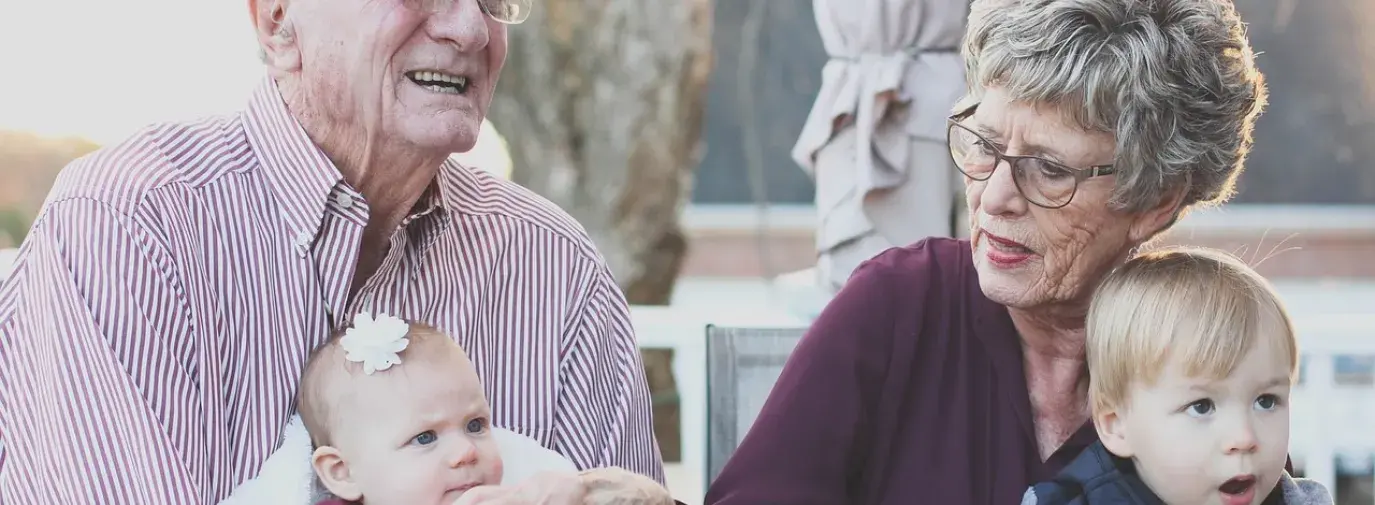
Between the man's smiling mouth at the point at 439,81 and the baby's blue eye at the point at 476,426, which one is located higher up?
the man's smiling mouth at the point at 439,81

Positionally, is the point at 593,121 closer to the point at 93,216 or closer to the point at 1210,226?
the point at 1210,226

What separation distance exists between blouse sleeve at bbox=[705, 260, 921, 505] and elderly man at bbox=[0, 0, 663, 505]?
0.20 meters

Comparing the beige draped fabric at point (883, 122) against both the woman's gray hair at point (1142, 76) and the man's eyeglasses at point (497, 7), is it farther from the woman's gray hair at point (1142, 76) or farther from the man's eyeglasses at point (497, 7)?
the man's eyeglasses at point (497, 7)

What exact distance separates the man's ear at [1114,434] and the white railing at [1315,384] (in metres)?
1.46

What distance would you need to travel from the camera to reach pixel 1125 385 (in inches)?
84.2

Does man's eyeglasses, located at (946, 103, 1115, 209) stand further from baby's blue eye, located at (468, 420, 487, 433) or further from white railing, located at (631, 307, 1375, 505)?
A: white railing, located at (631, 307, 1375, 505)

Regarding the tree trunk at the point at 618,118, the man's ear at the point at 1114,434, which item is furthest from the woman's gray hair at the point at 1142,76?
the tree trunk at the point at 618,118

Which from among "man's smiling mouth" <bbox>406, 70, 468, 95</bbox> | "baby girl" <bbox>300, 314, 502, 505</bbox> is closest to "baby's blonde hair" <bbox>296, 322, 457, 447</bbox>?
"baby girl" <bbox>300, 314, 502, 505</bbox>

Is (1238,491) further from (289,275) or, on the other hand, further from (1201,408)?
(289,275)

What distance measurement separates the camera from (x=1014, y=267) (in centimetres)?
232

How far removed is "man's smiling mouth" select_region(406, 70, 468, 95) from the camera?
2.24 m

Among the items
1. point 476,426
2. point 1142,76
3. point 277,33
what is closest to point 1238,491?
point 1142,76

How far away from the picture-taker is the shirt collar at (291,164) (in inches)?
86.0

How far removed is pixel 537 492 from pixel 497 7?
2.68 feet
